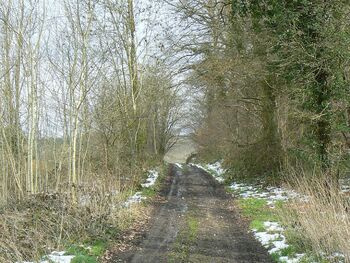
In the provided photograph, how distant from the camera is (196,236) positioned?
364 inches

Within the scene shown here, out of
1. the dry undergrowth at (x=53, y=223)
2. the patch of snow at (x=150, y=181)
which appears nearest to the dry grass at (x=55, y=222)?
the dry undergrowth at (x=53, y=223)

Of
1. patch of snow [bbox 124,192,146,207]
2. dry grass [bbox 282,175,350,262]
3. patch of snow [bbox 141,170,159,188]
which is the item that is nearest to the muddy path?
patch of snow [bbox 124,192,146,207]

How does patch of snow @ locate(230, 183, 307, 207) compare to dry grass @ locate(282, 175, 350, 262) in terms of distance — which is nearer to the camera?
dry grass @ locate(282, 175, 350, 262)

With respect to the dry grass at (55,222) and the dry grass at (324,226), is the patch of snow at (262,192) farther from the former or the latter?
the dry grass at (55,222)

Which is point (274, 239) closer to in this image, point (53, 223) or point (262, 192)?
point (53, 223)

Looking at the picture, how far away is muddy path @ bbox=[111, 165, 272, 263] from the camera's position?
7.59 m

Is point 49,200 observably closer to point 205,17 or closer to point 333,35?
point 333,35

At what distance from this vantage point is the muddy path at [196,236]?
299 inches

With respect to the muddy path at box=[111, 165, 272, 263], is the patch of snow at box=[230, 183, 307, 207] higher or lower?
higher

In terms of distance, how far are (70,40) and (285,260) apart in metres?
8.32

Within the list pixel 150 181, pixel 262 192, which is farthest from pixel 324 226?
pixel 150 181

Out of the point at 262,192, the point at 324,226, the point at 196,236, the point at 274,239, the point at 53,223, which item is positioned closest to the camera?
the point at 324,226

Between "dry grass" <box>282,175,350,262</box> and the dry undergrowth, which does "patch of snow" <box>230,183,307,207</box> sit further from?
the dry undergrowth

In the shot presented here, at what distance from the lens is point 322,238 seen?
Answer: 6844mm
